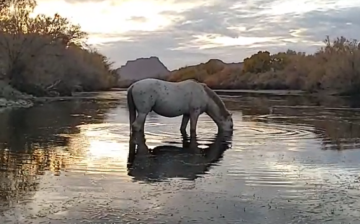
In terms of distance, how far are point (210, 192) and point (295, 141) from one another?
741 centimetres

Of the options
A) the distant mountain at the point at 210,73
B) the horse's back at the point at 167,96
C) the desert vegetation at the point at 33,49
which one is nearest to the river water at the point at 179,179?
the horse's back at the point at 167,96

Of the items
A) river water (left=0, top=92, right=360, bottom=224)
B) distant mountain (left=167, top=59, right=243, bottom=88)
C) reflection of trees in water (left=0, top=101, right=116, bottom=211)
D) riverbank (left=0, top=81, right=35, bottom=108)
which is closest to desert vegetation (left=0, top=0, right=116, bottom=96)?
riverbank (left=0, top=81, right=35, bottom=108)

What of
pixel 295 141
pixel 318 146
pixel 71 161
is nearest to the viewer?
pixel 71 161

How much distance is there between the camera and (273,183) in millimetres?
8930

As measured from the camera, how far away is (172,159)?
1143 centimetres

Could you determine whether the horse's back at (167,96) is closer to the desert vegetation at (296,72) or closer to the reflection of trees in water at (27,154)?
the reflection of trees in water at (27,154)

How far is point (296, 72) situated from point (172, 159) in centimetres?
8378

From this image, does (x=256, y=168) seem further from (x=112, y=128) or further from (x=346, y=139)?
(x=112, y=128)

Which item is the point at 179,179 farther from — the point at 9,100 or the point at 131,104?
the point at 9,100

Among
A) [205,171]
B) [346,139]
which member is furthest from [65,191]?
[346,139]

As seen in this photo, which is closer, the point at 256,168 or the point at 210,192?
the point at 210,192

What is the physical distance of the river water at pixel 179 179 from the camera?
6840 millimetres

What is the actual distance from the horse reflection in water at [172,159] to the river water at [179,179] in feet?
0.07

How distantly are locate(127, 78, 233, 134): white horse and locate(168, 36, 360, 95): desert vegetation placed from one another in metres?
50.5
